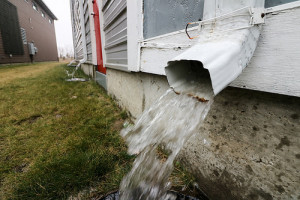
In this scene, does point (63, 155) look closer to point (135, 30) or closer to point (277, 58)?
point (135, 30)

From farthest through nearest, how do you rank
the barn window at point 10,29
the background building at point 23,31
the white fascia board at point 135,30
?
1. the background building at point 23,31
2. the barn window at point 10,29
3. the white fascia board at point 135,30

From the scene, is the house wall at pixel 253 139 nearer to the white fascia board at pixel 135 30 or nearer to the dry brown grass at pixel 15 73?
the white fascia board at pixel 135 30

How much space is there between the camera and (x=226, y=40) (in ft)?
2.37

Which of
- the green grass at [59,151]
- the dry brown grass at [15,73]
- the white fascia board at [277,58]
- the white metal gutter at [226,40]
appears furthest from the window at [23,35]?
the white fascia board at [277,58]

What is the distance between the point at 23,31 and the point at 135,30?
21709 mm

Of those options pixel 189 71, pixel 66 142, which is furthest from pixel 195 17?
pixel 66 142

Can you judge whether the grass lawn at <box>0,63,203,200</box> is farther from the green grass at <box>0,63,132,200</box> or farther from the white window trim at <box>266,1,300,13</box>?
the white window trim at <box>266,1,300,13</box>

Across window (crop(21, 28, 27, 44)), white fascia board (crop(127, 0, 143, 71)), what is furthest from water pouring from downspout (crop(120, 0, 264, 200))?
window (crop(21, 28, 27, 44))

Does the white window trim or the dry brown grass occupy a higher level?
the white window trim

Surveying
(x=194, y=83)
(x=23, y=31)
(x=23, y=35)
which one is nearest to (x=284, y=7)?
(x=194, y=83)

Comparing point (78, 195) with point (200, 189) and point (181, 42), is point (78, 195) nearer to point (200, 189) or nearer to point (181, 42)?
point (200, 189)

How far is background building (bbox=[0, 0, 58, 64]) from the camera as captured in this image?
540 inches

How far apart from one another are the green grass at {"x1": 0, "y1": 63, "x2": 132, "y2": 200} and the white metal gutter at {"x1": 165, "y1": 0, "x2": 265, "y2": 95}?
3.54 ft

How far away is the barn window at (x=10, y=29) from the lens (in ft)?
44.1
